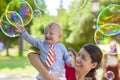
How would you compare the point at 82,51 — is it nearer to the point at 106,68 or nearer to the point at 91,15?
the point at 106,68

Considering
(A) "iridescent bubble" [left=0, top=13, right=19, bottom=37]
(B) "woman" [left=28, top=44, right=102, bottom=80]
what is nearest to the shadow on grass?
(A) "iridescent bubble" [left=0, top=13, right=19, bottom=37]

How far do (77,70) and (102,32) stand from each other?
225 centimetres

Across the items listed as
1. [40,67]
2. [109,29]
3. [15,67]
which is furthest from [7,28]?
[15,67]

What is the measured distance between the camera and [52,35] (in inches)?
69.7

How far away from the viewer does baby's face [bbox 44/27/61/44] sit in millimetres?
1773

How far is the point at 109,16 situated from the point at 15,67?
4158 mm

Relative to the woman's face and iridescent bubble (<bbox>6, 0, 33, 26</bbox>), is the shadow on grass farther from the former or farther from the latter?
the woman's face

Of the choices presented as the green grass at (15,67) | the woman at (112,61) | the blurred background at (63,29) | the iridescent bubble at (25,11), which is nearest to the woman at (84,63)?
the iridescent bubble at (25,11)

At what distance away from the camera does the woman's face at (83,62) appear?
163 cm

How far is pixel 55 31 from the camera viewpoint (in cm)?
179

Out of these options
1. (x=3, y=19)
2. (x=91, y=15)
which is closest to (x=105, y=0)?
(x=91, y=15)

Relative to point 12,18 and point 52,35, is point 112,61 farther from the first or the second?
point 52,35

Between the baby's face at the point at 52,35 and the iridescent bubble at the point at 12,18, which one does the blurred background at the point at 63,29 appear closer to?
the iridescent bubble at the point at 12,18

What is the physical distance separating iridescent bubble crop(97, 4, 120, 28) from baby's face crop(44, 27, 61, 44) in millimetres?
2164
